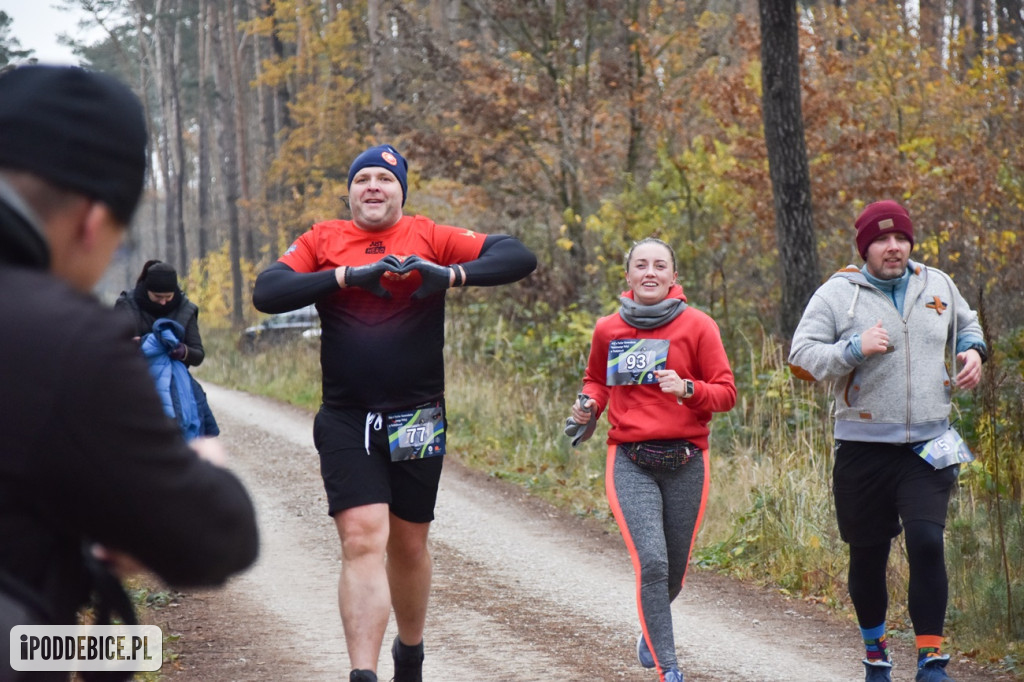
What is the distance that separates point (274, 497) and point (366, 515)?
696cm

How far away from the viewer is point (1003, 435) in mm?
8555

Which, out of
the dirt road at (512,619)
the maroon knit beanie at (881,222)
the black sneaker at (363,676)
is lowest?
the dirt road at (512,619)

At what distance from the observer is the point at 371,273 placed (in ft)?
15.1

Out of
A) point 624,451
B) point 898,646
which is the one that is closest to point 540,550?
point 898,646

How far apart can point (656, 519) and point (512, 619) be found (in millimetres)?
2210

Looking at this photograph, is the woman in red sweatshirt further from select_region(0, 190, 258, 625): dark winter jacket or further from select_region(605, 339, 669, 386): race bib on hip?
select_region(0, 190, 258, 625): dark winter jacket

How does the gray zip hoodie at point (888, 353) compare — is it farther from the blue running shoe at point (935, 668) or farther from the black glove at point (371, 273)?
the black glove at point (371, 273)

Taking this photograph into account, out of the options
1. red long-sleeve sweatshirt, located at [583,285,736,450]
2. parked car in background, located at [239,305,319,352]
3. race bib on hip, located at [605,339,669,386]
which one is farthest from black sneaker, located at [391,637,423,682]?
parked car in background, located at [239,305,319,352]

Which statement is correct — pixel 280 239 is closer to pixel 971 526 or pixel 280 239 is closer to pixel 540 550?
pixel 540 550

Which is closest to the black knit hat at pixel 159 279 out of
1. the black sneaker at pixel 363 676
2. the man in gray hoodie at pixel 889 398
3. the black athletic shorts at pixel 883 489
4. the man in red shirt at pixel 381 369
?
the man in red shirt at pixel 381 369

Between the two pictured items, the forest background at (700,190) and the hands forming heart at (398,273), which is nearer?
the hands forming heart at (398,273)

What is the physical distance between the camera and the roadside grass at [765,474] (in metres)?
6.38

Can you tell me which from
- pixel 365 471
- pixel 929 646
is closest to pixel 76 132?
pixel 365 471

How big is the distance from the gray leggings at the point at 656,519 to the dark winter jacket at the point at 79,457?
3.67 metres
